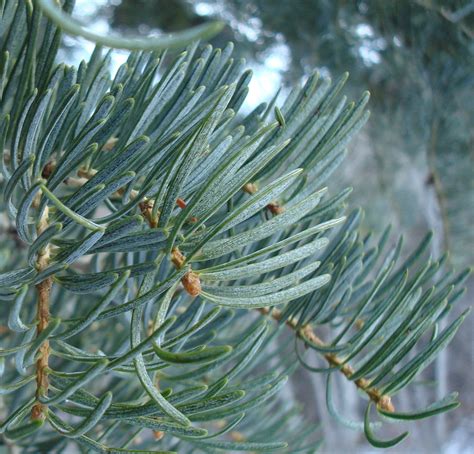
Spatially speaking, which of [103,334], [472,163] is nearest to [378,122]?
[472,163]

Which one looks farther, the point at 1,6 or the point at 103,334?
the point at 103,334

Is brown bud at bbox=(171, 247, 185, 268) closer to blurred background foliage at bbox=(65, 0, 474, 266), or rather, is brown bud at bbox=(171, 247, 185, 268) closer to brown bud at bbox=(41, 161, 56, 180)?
brown bud at bbox=(41, 161, 56, 180)

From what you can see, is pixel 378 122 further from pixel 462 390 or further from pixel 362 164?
pixel 462 390

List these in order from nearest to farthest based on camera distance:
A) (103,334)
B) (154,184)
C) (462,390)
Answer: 1. (154,184)
2. (103,334)
3. (462,390)

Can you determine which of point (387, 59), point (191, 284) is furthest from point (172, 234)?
point (387, 59)

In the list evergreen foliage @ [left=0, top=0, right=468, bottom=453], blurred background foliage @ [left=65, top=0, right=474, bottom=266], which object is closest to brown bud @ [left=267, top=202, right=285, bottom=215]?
evergreen foliage @ [left=0, top=0, right=468, bottom=453]

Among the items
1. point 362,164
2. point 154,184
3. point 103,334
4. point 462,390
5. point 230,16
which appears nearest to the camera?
point 154,184

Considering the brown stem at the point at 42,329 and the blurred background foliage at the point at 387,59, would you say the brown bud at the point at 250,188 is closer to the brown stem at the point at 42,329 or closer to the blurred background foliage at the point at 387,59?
the brown stem at the point at 42,329
